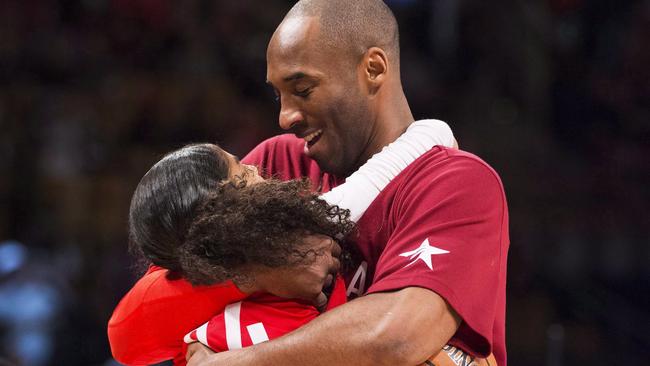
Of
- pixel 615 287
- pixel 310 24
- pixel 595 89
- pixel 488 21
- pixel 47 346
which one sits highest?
pixel 310 24

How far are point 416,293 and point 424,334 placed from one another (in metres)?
0.09

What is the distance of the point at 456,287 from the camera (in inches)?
78.9

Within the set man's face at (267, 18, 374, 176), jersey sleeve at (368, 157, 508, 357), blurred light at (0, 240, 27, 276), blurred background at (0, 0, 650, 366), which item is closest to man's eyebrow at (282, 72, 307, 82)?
man's face at (267, 18, 374, 176)

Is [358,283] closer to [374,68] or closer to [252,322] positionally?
[252,322]

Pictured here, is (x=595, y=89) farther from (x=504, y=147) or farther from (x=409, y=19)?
(x=409, y=19)

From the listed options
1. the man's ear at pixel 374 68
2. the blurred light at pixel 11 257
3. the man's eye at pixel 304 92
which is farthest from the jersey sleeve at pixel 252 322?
the blurred light at pixel 11 257

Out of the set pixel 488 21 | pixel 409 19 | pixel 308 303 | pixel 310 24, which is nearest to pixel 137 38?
pixel 409 19

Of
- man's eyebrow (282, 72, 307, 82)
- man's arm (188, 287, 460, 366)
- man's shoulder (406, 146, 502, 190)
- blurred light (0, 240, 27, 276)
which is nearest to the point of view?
man's arm (188, 287, 460, 366)

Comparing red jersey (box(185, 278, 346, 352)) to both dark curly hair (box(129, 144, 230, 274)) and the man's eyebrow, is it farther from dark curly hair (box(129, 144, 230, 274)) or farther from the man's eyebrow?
the man's eyebrow

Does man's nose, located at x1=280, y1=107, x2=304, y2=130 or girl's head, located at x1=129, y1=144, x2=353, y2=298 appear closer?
girl's head, located at x1=129, y1=144, x2=353, y2=298

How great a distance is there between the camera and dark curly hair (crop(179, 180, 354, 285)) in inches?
76.8

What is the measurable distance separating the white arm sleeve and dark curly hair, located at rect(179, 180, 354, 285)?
0.53 ft

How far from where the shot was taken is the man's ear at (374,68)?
2.45 meters

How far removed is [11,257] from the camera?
16.0ft
